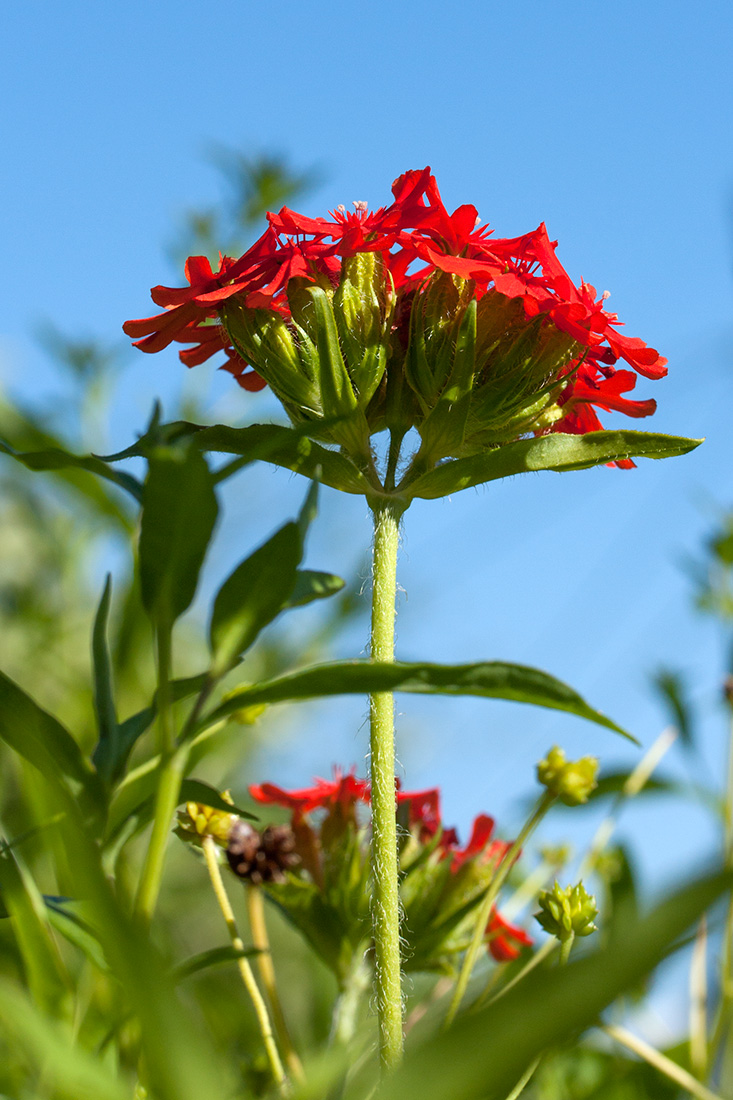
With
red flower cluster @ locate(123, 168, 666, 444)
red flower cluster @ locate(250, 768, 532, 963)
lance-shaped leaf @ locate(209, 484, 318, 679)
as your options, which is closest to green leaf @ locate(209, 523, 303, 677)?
lance-shaped leaf @ locate(209, 484, 318, 679)

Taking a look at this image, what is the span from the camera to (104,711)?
360 millimetres

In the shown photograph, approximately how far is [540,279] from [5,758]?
87 cm

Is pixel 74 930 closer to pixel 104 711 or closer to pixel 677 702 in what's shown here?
pixel 104 711

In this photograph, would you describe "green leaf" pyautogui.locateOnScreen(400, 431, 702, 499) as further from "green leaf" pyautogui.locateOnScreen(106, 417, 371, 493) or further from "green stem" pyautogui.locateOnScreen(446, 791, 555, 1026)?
"green stem" pyautogui.locateOnScreen(446, 791, 555, 1026)

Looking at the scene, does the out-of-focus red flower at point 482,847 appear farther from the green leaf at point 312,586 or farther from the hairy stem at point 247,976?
the green leaf at point 312,586

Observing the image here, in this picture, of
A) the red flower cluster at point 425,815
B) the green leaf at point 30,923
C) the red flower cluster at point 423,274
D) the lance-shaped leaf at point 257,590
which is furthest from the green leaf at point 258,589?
the red flower cluster at point 425,815

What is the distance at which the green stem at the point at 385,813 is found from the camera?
0.41 meters

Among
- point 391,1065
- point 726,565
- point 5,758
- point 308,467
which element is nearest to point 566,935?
point 391,1065

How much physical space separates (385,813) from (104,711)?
161mm

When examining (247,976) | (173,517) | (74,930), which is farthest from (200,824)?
(173,517)

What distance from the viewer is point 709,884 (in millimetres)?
170

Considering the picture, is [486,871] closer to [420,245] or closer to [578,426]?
[578,426]

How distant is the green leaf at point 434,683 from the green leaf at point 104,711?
47mm

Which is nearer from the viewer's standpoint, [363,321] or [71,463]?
[71,463]
